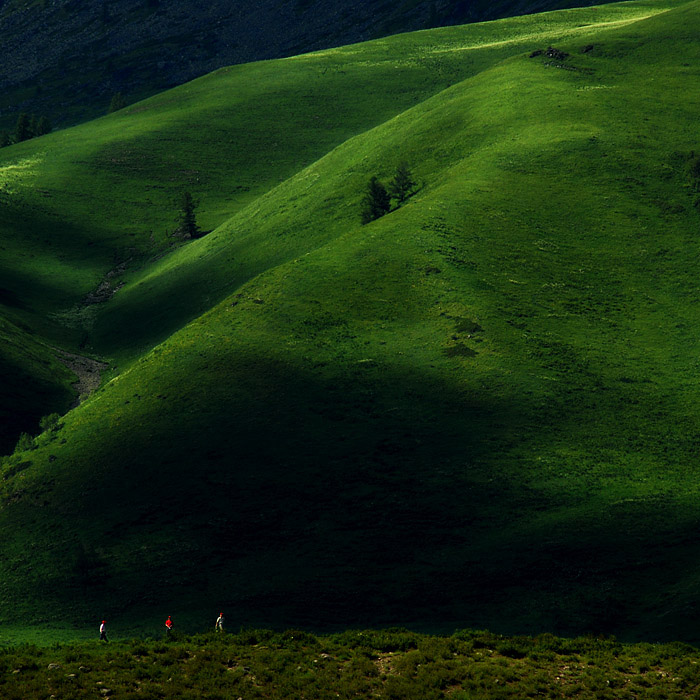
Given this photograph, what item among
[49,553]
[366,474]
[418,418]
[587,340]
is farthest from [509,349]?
[49,553]

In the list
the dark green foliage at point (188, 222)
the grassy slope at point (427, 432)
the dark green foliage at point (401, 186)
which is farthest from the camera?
the dark green foliage at point (188, 222)

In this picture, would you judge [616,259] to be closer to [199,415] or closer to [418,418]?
[418,418]

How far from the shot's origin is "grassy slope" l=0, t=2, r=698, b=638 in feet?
200

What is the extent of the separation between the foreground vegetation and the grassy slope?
37.2ft

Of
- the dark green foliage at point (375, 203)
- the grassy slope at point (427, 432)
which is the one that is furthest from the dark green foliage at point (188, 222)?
the dark green foliage at point (375, 203)

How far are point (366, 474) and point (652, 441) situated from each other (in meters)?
26.6

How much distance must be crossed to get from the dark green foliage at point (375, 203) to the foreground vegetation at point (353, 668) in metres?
89.8

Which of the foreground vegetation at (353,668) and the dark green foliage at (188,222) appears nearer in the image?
the foreground vegetation at (353,668)

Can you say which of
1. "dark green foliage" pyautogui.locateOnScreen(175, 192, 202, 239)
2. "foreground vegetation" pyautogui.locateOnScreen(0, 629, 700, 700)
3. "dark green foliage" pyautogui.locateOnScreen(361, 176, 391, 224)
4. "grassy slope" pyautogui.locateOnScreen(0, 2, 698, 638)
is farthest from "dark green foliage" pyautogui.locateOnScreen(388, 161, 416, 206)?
"foreground vegetation" pyautogui.locateOnScreen(0, 629, 700, 700)

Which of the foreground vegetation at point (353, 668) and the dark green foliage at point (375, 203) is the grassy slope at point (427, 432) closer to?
the dark green foliage at point (375, 203)

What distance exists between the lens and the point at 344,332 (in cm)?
9306

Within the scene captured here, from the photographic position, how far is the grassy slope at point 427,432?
2402 inches

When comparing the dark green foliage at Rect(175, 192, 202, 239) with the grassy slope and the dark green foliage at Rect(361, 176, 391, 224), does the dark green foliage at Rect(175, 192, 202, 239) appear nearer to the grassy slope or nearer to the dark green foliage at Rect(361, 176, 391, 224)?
the grassy slope

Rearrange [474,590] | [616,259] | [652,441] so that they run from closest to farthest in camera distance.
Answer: [474,590], [652,441], [616,259]
